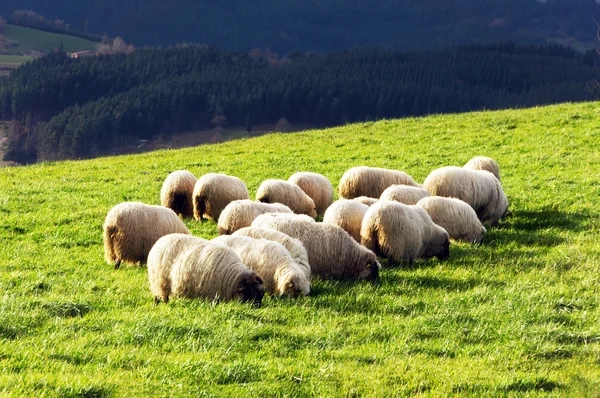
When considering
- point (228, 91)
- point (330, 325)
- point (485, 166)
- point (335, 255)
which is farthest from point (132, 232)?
point (228, 91)

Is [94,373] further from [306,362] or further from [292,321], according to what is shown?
[292,321]

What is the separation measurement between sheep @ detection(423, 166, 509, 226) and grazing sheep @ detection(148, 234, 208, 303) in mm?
7086

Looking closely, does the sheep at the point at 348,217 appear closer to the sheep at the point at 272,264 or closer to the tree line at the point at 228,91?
the sheep at the point at 272,264

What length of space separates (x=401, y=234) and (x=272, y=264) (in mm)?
2878

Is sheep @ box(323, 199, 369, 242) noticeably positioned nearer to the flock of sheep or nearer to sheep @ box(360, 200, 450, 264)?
the flock of sheep

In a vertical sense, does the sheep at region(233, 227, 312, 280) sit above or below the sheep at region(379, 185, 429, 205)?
below

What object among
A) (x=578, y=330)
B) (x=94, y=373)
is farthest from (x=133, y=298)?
(x=578, y=330)

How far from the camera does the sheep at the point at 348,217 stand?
13.2 metres

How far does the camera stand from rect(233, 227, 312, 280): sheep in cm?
1084

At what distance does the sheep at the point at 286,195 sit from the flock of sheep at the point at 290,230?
0.02 m

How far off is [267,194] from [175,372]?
29.5ft

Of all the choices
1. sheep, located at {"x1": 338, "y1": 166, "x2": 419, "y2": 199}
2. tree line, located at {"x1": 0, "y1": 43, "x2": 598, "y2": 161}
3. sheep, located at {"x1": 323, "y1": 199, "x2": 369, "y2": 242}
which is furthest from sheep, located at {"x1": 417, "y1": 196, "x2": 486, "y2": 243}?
tree line, located at {"x1": 0, "y1": 43, "x2": 598, "y2": 161}

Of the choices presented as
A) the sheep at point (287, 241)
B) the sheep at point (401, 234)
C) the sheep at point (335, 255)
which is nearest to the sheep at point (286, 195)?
the sheep at point (401, 234)

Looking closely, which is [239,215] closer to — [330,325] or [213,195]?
[213,195]
